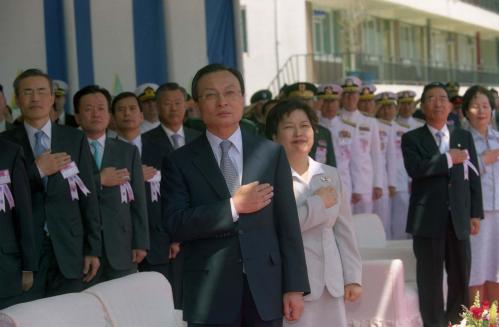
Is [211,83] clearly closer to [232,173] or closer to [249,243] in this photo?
[232,173]

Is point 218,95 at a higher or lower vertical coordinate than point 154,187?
higher

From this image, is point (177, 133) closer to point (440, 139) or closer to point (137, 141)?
point (137, 141)

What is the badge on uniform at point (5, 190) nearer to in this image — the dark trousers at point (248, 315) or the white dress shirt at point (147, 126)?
the dark trousers at point (248, 315)

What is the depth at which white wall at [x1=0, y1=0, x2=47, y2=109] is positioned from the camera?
28.1 feet

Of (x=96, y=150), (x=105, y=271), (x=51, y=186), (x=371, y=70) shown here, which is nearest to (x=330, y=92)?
(x=96, y=150)

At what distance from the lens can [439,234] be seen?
6863mm

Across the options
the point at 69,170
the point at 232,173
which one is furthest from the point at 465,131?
the point at 232,173

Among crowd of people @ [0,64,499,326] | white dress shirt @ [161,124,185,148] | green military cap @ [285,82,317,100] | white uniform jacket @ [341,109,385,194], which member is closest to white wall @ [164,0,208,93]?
crowd of people @ [0,64,499,326]

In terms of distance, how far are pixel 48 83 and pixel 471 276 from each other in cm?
381

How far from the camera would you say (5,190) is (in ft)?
16.3

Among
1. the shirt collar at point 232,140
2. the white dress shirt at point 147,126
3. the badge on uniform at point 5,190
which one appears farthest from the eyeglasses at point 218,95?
the white dress shirt at point 147,126

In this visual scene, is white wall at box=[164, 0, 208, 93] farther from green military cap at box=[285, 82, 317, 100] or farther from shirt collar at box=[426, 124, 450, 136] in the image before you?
shirt collar at box=[426, 124, 450, 136]

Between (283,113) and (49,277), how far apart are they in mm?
1725

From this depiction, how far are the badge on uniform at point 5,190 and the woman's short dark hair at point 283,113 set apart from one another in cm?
137
